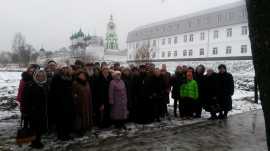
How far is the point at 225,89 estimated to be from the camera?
959 cm

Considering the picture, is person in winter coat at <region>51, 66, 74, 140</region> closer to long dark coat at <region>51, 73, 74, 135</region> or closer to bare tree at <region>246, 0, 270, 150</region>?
long dark coat at <region>51, 73, 74, 135</region>

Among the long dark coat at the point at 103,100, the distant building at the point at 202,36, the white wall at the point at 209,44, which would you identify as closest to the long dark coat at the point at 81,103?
the long dark coat at the point at 103,100

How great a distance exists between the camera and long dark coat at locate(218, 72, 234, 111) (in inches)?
375

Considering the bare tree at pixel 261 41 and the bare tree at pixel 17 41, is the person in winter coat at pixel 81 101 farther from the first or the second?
the bare tree at pixel 17 41

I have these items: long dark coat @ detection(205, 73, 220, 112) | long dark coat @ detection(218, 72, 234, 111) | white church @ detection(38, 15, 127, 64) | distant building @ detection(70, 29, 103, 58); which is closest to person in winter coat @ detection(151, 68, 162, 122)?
long dark coat @ detection(205, 73, 220, 112)

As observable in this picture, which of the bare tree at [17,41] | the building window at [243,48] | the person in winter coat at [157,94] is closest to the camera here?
the person in winter coat at [157,94]

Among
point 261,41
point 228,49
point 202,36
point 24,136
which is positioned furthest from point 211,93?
point 202,36

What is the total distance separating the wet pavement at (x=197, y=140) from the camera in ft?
20.7

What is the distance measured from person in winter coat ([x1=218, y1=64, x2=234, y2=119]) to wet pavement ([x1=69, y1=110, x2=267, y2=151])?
895 mm

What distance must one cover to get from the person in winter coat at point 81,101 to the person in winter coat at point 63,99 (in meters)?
0.32

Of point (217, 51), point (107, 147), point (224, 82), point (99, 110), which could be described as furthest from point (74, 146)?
point (217, 51)

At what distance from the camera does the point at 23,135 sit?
598 centimetres

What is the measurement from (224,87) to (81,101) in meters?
5.08

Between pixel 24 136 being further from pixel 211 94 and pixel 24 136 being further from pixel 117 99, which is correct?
pixel 211 94
